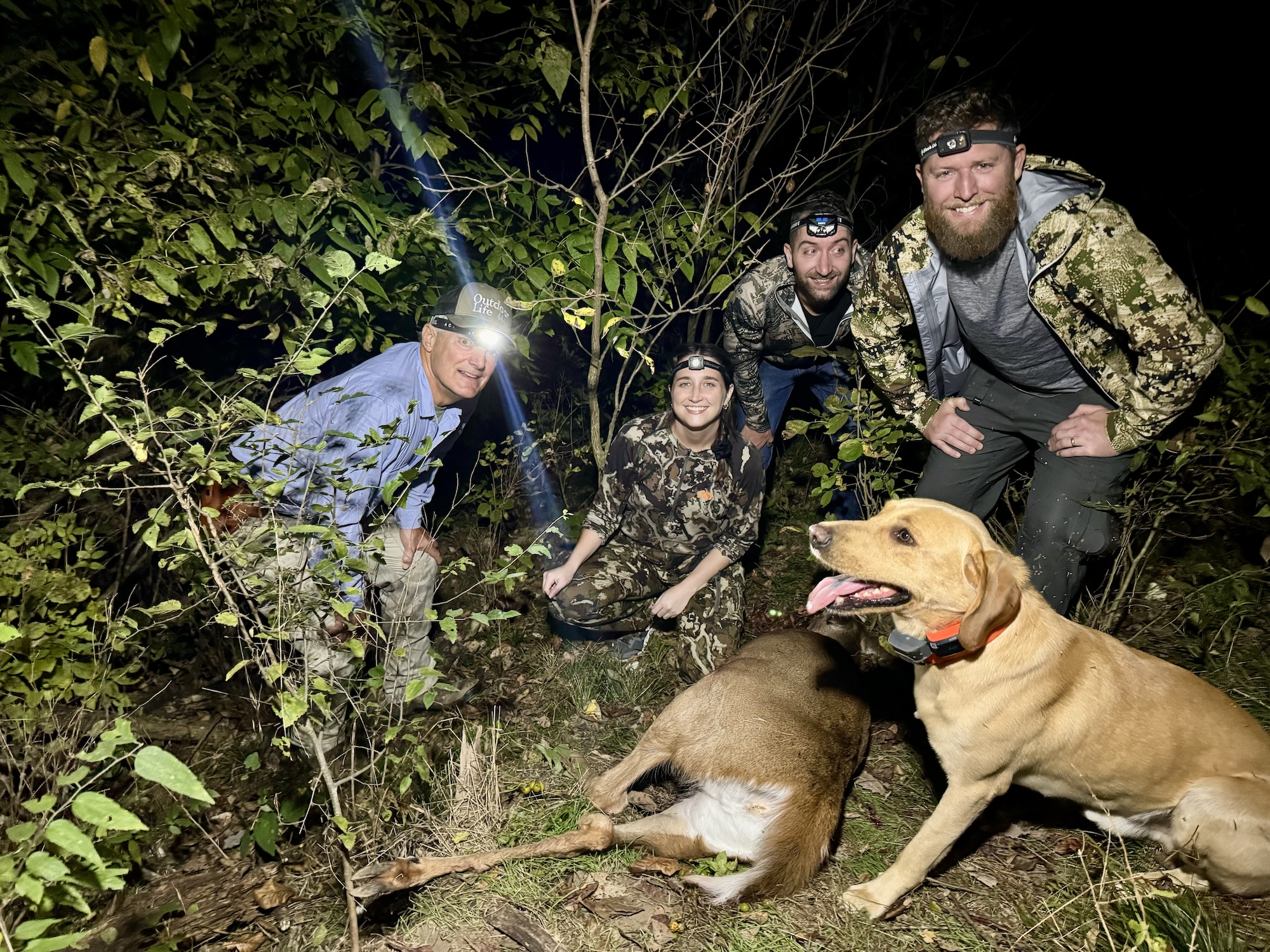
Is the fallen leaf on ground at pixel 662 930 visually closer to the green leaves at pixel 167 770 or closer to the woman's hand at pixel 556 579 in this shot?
the green leaves at pixel 167 770

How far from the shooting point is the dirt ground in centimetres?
257

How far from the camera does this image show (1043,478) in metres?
3.55

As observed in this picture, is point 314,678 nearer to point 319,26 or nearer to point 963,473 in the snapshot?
point 319,26

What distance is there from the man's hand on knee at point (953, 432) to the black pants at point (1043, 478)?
0.14ft

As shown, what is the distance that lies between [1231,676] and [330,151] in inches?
215

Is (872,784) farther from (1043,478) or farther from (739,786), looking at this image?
(1043,478)

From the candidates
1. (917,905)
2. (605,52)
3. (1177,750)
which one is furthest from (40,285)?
(1177,750)

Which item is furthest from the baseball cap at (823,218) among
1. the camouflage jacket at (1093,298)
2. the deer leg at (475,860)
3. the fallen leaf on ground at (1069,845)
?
the deer leg at (475,860)

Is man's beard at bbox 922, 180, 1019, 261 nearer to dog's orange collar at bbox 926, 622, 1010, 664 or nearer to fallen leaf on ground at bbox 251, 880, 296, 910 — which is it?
dog's orange collar at bbox 926, 622, 1010, 664

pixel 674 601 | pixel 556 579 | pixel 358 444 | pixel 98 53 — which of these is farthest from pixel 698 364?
pixel 98 53

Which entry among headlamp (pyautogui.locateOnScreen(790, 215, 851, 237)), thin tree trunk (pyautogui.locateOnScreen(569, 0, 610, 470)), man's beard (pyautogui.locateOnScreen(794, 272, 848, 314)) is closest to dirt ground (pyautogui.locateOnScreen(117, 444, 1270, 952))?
thin tree trunk (pyautogui.locateOnScreen(569, 0, 610, 470))

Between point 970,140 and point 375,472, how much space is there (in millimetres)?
3309

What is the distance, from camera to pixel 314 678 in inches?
92.6

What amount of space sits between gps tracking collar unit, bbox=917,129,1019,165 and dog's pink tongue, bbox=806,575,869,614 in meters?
2.05
